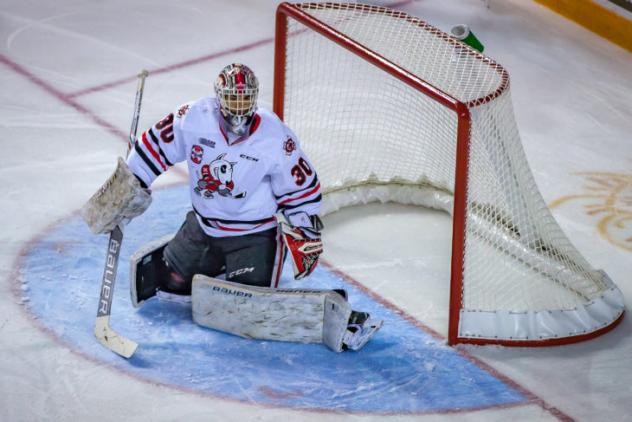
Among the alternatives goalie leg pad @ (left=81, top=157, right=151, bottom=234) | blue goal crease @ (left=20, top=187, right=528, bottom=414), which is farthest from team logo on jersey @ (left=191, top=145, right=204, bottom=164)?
blue goal crease @ (left=20, top=187, right=528, bottom=414)

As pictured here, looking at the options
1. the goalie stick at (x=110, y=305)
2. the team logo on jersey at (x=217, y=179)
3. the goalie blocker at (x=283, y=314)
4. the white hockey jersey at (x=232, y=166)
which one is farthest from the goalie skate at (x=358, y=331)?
the goalie stick at (x=110, y=305)

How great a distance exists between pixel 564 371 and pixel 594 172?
5.27ft

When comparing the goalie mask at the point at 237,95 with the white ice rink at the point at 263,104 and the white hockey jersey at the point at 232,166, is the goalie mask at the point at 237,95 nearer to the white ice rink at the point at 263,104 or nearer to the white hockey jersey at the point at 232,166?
the white hockey jersey at the point at 232,166

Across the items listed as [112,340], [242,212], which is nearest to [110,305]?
[112,340]

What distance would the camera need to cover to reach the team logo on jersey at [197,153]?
3955 millimetres

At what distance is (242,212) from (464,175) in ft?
2.46

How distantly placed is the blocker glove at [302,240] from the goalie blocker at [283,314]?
9cm

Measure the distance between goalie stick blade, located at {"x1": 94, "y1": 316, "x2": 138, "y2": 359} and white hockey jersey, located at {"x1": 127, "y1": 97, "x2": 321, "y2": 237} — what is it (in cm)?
47

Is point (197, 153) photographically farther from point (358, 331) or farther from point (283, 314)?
point (358, 331)

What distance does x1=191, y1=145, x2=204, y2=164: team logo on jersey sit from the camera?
396 centimetres

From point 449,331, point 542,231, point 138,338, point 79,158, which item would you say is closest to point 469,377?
point 449,331

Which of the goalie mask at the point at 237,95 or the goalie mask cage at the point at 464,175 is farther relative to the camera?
the goalie mask cage at the point at 464,175

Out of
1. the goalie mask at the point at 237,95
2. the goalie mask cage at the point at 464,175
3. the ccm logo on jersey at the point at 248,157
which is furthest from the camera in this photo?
the goalie mask cage at the point at 464,175

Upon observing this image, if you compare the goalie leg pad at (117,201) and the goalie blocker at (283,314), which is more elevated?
the goalie leg pad at (117,201)
